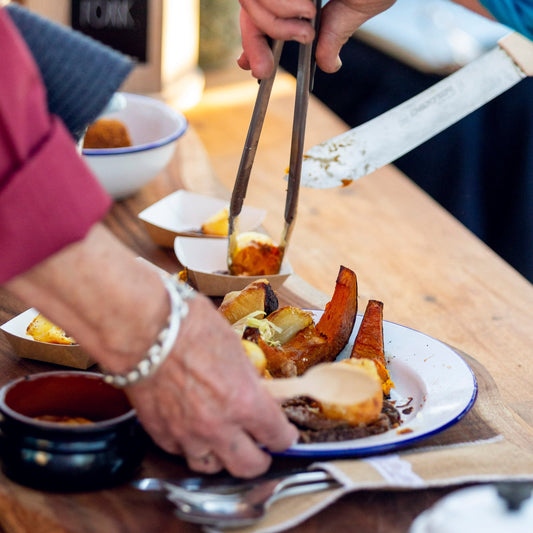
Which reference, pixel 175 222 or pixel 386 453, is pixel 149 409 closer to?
pixel 386 453

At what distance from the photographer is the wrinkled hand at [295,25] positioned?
1023 mm

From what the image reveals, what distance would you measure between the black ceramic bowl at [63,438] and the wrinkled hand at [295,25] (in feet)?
1.63

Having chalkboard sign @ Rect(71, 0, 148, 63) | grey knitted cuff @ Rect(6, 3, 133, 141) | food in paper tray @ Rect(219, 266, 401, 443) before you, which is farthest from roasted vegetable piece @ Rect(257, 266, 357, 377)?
chalkboard sign @ Rect(71, 0, 148, 63)

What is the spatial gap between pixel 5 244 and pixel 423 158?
2016 millimetres

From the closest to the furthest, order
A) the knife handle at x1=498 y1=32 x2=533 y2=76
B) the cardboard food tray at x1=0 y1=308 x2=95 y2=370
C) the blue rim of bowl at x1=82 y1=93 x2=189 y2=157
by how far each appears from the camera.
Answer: the cardboard food tray at x1=0 y1=308 x2=95 y2=370 → the knife handle at x1=498 y1=32 x2=533 y2=76 → the blue rim of bowl at x1=82 y1=93 x2=189 y2=157

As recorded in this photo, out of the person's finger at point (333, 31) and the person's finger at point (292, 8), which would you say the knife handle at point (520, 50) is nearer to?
the person's finger at point (333, 31)

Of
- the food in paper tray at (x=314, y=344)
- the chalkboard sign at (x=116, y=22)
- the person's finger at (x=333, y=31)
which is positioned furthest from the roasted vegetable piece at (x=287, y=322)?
the chalkboard sign at (x=116, y=22)

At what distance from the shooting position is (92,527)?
71 cm

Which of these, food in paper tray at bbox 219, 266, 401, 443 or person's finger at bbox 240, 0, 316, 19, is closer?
food in paper tray at bbox 219, 266, 401, 443

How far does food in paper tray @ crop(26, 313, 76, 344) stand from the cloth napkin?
36 centimetres

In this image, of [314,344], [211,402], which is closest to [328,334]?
[314,344]

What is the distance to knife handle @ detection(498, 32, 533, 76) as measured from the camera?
1271mm

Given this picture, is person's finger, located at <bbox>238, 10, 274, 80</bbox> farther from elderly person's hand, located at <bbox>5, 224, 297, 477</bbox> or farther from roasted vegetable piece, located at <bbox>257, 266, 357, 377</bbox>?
elderly person's hand, located at <bbox>5, 224, 297, 477</bbox>

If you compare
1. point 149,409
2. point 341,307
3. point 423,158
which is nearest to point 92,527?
point 149,409
